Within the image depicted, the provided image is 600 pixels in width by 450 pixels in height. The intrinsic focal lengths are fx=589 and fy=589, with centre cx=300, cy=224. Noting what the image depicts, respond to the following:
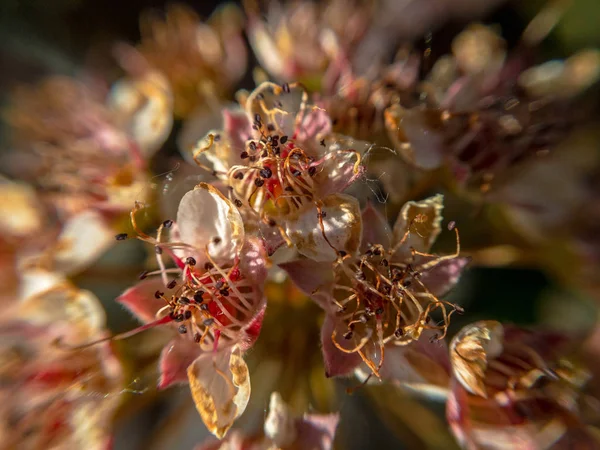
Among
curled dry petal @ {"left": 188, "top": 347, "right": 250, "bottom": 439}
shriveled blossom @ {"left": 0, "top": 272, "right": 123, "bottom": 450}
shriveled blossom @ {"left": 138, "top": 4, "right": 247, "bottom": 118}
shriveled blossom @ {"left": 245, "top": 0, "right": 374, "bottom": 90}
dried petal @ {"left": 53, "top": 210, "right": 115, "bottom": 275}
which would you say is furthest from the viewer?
shriveled blossom @ {"left": 138, "top": 4, "right": 247, "bottom": 118}

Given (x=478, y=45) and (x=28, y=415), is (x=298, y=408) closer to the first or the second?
(x=28, y=415)

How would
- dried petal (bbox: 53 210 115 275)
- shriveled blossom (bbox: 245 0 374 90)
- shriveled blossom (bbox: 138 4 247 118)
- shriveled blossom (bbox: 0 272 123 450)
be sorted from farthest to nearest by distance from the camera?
shriveled blossom (bbox: 138 4 247 118), shriveled blossom (bbox: 245 0 374 90), dried petal (bbox: 53 210 115 275), shriveled blossom (bbox: 0 272 123 450)

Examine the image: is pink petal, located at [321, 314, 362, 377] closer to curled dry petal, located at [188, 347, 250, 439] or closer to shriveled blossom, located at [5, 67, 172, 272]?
curled dry petal, located at [188, 347, 250, 439]

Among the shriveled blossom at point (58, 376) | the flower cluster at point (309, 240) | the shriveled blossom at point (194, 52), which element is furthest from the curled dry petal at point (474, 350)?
the shriveled blossom at point (194, 52)

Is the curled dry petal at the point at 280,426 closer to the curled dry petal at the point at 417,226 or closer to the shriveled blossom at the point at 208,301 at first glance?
the shriveled blossom at the point at 208,301

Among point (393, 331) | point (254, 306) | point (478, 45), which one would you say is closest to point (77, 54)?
point (478, 45)

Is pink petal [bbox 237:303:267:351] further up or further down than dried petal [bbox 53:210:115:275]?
further down

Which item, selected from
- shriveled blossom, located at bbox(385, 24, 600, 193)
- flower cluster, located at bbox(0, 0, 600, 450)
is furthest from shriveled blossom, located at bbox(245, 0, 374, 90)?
shriveled blossom, located at bbox(385, 24, 600, 193)
